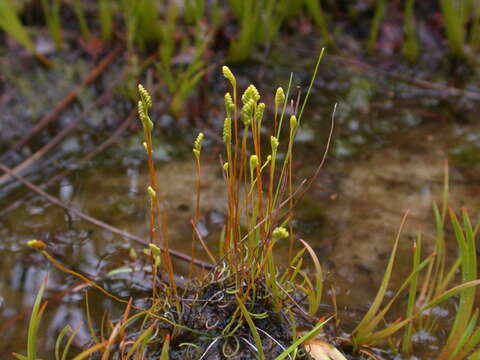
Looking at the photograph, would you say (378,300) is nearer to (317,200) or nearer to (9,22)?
(317,200)

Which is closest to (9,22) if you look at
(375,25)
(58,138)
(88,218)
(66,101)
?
(66,101)

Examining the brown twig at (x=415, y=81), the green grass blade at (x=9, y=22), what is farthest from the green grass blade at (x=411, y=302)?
the green grass blade at (x=9, y=22)

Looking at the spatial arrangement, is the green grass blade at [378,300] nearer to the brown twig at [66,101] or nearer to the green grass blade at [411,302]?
the green grass blade at [411,302]

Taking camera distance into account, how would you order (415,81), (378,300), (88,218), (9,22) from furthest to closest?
(415,81) < (9,22) < (88,218) < (378,300)

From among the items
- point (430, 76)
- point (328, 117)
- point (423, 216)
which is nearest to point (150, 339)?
point (423, 216)

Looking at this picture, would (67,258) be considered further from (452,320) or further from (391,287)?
(452,320)
